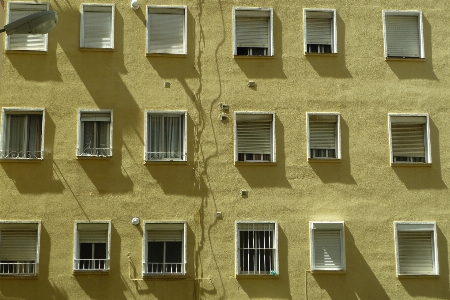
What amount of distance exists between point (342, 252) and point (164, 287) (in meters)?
4.48

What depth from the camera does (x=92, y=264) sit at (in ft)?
58.5

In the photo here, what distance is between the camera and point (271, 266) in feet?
59.4

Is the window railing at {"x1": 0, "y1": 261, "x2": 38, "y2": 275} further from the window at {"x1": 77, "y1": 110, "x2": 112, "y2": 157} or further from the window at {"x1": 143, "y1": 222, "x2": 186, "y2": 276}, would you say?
the window at {"x1": 77, "y1": 110, "x2": 112, "y2": 157}

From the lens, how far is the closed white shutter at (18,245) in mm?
17797

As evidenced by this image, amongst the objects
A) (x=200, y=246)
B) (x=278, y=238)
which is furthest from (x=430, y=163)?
(x=200, y=246)

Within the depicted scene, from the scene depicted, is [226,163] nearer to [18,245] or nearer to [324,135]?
[324,135]

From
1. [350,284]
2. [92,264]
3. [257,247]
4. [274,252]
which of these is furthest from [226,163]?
[350,284]

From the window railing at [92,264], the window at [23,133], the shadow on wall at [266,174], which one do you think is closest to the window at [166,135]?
the shadow on wall at [266,174]

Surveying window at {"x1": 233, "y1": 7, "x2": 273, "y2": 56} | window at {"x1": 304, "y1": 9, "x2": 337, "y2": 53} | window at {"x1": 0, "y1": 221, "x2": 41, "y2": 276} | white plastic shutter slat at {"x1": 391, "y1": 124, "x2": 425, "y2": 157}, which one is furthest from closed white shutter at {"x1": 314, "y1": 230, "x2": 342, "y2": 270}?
window at {"x1": 0, "y1": 221, "x2": 41, "y2": 276}

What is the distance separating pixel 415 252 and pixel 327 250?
225cm

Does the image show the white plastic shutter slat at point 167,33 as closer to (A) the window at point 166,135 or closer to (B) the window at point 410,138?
(A) the window at point 166,135

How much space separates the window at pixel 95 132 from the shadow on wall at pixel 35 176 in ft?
3.10

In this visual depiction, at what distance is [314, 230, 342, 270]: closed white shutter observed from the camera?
1817cm

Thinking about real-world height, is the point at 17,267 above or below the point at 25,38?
below
